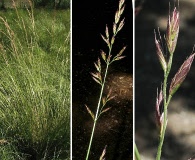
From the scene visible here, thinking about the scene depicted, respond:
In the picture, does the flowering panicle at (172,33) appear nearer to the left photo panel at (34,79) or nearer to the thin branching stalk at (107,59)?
the thin branching stalk at (107,59)

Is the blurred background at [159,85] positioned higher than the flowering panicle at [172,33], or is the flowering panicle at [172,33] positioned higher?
the flowering panicle at [172,33]

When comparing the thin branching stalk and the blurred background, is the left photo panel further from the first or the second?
the blurred background

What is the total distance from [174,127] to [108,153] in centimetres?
57

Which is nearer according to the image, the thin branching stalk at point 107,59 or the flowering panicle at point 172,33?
the flowering panicle at point 172,33

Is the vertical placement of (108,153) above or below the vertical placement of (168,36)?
below

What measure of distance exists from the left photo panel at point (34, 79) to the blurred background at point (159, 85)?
22.8 inches

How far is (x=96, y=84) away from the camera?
3.44 m

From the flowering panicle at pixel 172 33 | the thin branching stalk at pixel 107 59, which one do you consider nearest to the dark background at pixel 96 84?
the thin branching stalk at pixel 107 59

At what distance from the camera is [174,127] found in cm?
338

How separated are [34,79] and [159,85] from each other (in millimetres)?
1006

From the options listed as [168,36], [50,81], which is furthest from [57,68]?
[168,36]

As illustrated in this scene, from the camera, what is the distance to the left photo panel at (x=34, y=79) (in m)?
3.43

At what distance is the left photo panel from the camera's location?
3428mm

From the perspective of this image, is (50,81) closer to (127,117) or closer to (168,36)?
(127,117)
